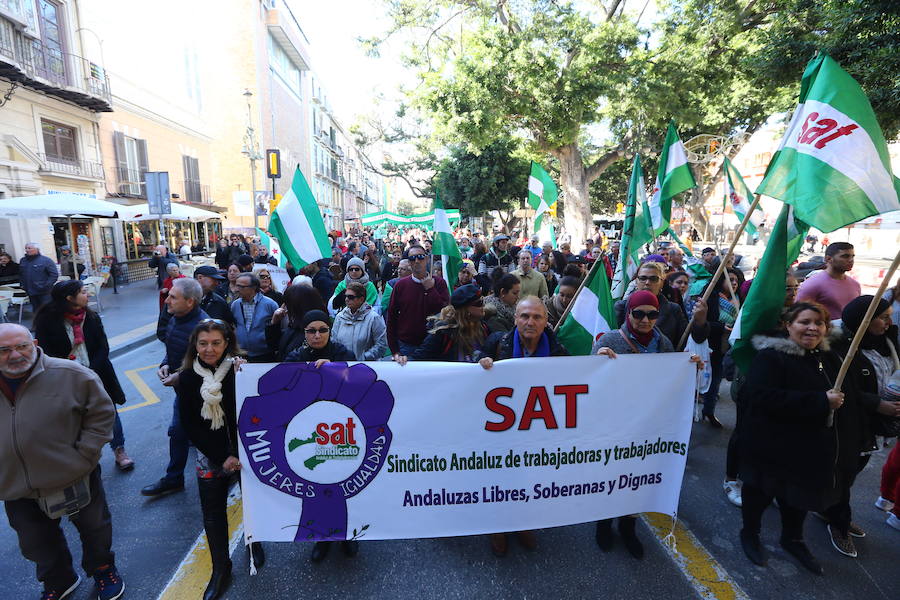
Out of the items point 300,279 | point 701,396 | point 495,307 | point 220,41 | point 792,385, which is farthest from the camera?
point 220,41

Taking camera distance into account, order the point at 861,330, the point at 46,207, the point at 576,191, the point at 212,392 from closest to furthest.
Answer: the point at 861,330
the point at 212,392
the point at 46,207
the point at 576,191

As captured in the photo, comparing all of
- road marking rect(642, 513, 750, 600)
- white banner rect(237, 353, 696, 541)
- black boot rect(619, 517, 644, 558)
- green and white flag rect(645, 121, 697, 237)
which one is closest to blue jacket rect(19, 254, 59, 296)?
white banner rect(237, 353, 696, 541)

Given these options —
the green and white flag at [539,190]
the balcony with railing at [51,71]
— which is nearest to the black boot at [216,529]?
the green and white flag at [539,190]

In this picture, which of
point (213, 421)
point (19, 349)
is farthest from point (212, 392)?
point (19, 349)

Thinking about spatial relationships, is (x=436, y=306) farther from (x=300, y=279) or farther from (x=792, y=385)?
(x=792, y=385)

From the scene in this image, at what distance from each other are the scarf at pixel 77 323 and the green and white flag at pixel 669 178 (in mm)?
5257

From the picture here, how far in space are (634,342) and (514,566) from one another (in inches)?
64.7

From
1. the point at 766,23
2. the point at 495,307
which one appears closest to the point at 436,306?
the point at 495,307

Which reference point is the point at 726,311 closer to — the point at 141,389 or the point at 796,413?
the point at 796,413

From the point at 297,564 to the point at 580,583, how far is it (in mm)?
1689

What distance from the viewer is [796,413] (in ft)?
8.56

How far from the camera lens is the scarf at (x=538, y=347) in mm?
3135

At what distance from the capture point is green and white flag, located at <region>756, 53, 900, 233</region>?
8.23 ft

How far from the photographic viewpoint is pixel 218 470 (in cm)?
271
